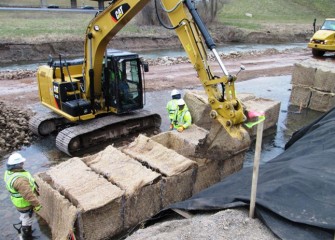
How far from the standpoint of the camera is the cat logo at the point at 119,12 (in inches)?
332

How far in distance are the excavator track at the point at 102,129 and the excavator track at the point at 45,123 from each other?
3.64 ft

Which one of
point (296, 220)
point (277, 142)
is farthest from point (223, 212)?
point (277, 142)

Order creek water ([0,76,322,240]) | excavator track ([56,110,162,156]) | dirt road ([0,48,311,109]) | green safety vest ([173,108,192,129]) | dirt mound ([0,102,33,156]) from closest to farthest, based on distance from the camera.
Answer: creek water ([0,76,322,240]) → green safety vest ([173,108,192,129]) → excavator track ([56,110,162,156]) → dirt mound ([0,102,33,156]) → dirt road ([0,48,311,109])

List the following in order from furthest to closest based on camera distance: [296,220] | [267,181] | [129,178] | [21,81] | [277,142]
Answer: [21,81] < [277,142] < [129,178] < [267,181] < [296,220]

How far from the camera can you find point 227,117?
6461 millimetres

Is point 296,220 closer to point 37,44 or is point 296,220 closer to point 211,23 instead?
point 37,44

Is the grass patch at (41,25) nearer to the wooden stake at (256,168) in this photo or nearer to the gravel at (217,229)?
the gravel at (217,229)

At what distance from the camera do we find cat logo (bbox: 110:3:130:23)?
8430mm

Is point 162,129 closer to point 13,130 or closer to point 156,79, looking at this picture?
point 13,130

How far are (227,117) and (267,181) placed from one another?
1765mm

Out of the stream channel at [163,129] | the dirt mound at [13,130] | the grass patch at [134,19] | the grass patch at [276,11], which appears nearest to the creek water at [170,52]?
the grass patch at [134,19]

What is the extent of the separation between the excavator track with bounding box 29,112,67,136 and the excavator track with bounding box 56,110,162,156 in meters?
1.11

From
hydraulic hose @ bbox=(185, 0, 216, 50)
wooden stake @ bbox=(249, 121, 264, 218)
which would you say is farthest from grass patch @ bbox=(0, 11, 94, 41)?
wooden stake @ bbox=(249, 121, 264, 218)

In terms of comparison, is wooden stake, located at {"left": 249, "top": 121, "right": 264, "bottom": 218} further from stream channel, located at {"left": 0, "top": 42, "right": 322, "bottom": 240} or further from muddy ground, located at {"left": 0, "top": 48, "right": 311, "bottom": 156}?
muddy ground, located at {"left": 0, "top": 48, "right": 311, "bottom": 156}
